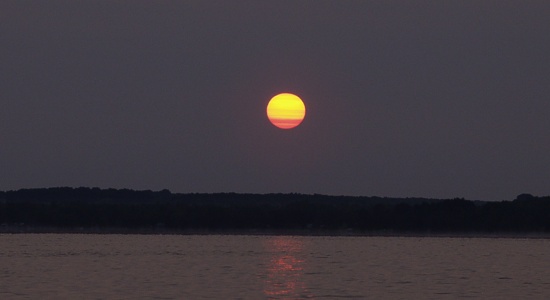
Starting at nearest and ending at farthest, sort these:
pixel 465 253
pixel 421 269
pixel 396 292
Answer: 1. pixel 396 292
2. pixel 421 269
3. pixel 465 253

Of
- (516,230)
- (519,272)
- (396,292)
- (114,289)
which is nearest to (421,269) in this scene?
(519,272)

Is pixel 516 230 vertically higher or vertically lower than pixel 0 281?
higher

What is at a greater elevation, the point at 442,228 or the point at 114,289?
the point at 442,228

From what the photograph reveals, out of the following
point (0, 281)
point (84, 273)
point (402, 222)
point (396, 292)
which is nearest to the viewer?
point (396, 292)

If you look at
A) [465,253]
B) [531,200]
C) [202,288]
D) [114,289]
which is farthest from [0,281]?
[531,200]

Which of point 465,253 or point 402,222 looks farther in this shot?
point 402,222

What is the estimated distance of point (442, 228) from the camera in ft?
614

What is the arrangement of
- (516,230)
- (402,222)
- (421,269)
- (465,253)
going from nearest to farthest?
(421,269), (465,253), (516,230), (402,222)

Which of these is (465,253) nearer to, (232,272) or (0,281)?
(232,272)

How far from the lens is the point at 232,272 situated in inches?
3236

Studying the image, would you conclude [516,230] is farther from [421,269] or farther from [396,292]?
[396,292]

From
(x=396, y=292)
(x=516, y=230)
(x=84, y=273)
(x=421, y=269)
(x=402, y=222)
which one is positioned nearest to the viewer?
(x=396, y=292)

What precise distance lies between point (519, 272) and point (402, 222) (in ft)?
359

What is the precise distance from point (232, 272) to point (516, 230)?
10639 cm
